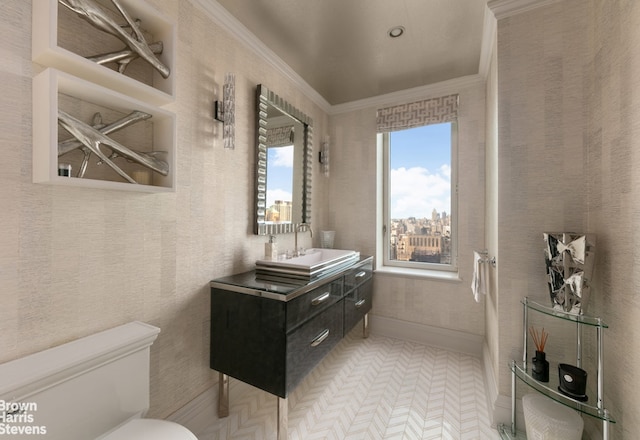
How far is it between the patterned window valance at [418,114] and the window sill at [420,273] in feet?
4.73

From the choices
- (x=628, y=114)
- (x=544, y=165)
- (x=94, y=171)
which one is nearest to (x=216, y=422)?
(x=94, y=171)

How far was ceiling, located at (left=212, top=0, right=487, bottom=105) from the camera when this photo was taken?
1.60 m

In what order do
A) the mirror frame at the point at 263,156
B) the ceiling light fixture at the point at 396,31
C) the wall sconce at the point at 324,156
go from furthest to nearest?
the wall sconce at the point at 324,156 → the mirror frame at the point at 263,156 → the ceiling light fixture at the point at 396,31

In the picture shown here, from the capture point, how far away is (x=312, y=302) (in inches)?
61.8

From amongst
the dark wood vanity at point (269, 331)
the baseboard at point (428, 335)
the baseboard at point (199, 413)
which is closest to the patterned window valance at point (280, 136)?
the dark wood vanity at point (269, 331)

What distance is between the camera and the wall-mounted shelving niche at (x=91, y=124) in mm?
894

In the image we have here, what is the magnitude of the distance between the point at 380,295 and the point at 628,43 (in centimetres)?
232

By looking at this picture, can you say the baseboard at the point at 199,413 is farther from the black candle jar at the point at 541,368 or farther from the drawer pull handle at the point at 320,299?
the black candle jar at the point at 541,368

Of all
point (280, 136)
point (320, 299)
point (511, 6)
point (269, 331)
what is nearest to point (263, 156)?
point (280, 136)

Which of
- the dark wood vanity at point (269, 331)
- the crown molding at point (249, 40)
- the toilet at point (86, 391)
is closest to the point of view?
the toilet at point (86, 391)

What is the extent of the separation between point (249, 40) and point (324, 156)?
1.23 meters

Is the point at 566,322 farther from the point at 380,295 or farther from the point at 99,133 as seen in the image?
the point at 99,133

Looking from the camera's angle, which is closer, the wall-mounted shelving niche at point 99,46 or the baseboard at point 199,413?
the wall-mounted shelving niche at point 99,46

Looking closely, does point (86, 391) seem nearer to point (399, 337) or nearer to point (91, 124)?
point (91, 124)
